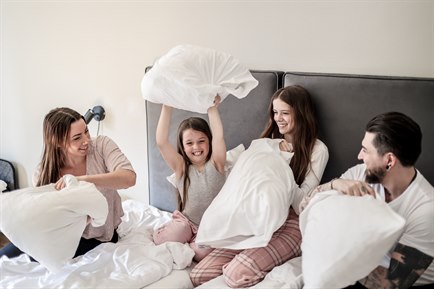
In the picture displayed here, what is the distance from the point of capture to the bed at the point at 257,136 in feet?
4.75

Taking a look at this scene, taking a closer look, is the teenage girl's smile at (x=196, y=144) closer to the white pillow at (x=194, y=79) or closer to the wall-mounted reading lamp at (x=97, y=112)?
the white pillow at (x=194, y=79)

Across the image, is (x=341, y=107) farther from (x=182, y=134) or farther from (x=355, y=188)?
(x=182, y=134)

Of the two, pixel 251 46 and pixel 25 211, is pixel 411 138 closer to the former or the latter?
pixel 251 46

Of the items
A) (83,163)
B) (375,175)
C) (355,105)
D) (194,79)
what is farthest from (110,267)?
(355,105)

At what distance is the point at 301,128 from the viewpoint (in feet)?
5.36

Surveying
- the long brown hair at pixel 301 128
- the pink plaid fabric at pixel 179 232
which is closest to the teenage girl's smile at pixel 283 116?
the long brown hair at pixel 301 128

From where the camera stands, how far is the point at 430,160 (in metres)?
1.47

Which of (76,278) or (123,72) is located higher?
(123,72)

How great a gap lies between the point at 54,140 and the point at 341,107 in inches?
41.8

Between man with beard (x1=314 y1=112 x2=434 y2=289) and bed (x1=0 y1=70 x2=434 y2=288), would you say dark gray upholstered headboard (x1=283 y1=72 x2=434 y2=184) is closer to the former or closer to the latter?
bed (x1=0 y1=70 x2=434 y2=288)

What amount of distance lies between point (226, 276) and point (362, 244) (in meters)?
0.51

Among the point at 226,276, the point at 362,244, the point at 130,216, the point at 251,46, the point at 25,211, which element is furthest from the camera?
the point at 130,216

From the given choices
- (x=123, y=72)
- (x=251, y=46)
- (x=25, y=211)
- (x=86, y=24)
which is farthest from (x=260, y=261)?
(x=86, y=24)

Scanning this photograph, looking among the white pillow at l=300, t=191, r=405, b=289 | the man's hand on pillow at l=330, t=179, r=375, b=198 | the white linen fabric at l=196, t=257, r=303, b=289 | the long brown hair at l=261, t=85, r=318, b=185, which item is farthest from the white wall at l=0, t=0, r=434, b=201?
the white linen fabric at l=196, t=257, r=303, b=289
